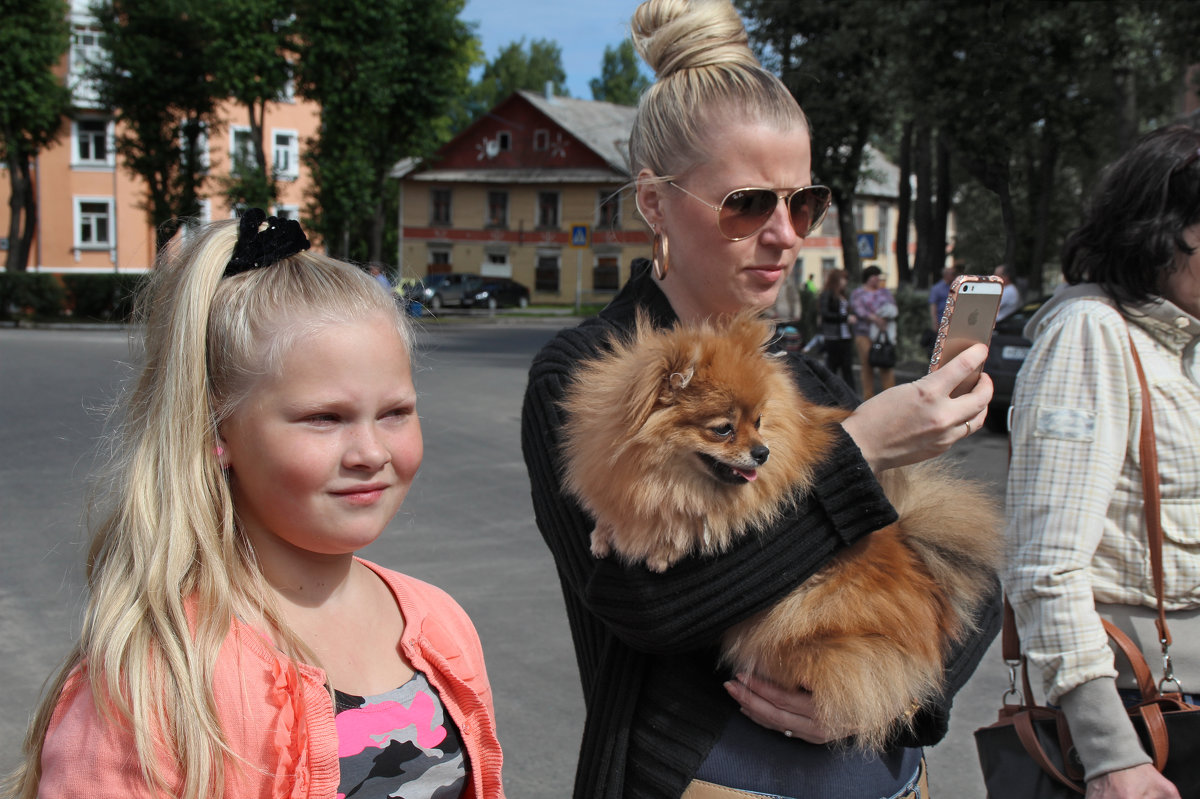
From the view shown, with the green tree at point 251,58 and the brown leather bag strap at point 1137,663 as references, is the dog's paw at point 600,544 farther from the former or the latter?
the green tree at point 251,58

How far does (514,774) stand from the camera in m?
4.31

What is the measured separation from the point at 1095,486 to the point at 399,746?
1.69 meters

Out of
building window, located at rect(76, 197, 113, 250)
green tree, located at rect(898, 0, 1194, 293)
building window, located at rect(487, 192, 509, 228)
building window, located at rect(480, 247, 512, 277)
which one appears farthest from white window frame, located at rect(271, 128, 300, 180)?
green tree, located at rect(898, 0, 1194, 293)

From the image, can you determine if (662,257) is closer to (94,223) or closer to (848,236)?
(848,236)

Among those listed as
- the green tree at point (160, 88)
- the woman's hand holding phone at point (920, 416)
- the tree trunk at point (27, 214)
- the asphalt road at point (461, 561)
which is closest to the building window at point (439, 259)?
the green tree at point (160, 88)

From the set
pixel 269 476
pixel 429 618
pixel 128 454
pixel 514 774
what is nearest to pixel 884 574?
pixel 429 618

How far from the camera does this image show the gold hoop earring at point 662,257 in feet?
6.75

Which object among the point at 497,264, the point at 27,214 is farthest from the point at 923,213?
the point at 27,214

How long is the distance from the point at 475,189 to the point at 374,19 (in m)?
21.2

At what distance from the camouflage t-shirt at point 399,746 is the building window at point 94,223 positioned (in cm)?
4875

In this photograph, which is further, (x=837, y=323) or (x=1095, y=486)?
(x=837, y=323)

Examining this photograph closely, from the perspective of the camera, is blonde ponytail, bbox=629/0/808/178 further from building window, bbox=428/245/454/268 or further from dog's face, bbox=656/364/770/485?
building window, bbox=428/245/454/268

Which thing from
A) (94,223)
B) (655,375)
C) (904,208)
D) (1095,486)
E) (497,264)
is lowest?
(1095,486)

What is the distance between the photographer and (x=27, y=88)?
105 feet
